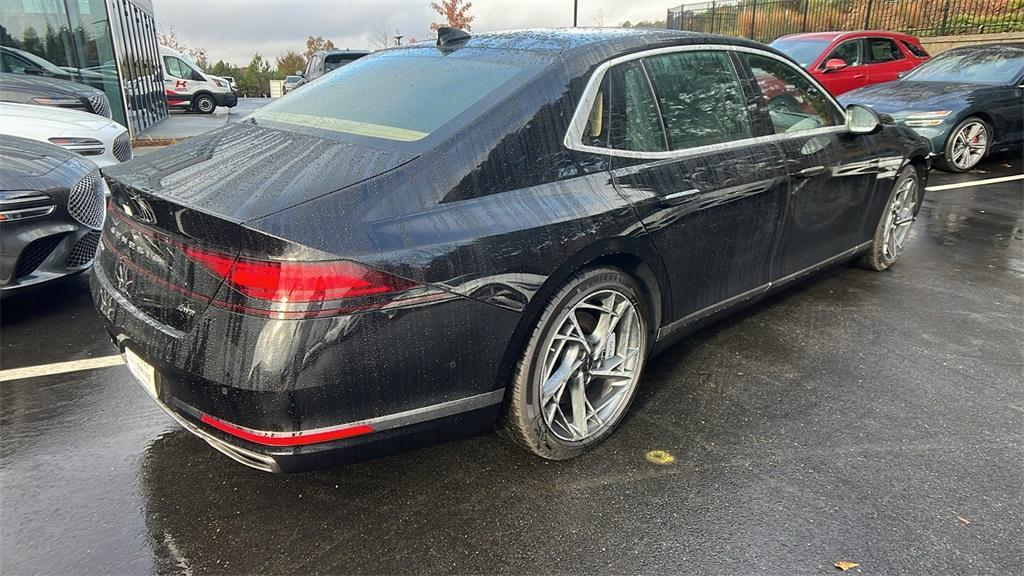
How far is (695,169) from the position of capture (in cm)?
286

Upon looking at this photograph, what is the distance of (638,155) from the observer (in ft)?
8.74

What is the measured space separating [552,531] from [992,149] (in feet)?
29.5

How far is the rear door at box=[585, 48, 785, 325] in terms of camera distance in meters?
2.64

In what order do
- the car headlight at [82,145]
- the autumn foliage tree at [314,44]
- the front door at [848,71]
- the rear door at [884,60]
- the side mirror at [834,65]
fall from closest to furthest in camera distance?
the car headlight at [82,145]
the side mirror at [834,65]
the front door at [848,71]
the rear door at [884,60]
the autumn foliage tree at [314,44]

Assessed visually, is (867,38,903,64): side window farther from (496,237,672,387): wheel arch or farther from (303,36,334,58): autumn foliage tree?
(303,36,334,58): autumn foliage tree

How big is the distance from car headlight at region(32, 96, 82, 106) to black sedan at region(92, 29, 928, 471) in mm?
6056

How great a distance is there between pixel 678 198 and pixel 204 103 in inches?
928

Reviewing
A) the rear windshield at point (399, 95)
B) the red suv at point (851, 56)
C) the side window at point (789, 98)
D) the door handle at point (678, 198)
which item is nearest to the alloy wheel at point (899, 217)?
the side window at point (789, 98)

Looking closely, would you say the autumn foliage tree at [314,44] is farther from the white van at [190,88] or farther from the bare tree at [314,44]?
the white van at [190,88]

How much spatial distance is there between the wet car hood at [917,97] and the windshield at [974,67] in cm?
40

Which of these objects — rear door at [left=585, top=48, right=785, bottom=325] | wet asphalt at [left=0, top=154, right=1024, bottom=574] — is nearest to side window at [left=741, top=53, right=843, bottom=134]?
rear door at [left=585, top=48, right=785, bottom=325]

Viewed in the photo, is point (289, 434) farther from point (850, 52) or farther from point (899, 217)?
point (850, 52)

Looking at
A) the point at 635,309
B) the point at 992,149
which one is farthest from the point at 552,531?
the point at 992,149

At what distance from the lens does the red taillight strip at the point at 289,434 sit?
193 centimetres
